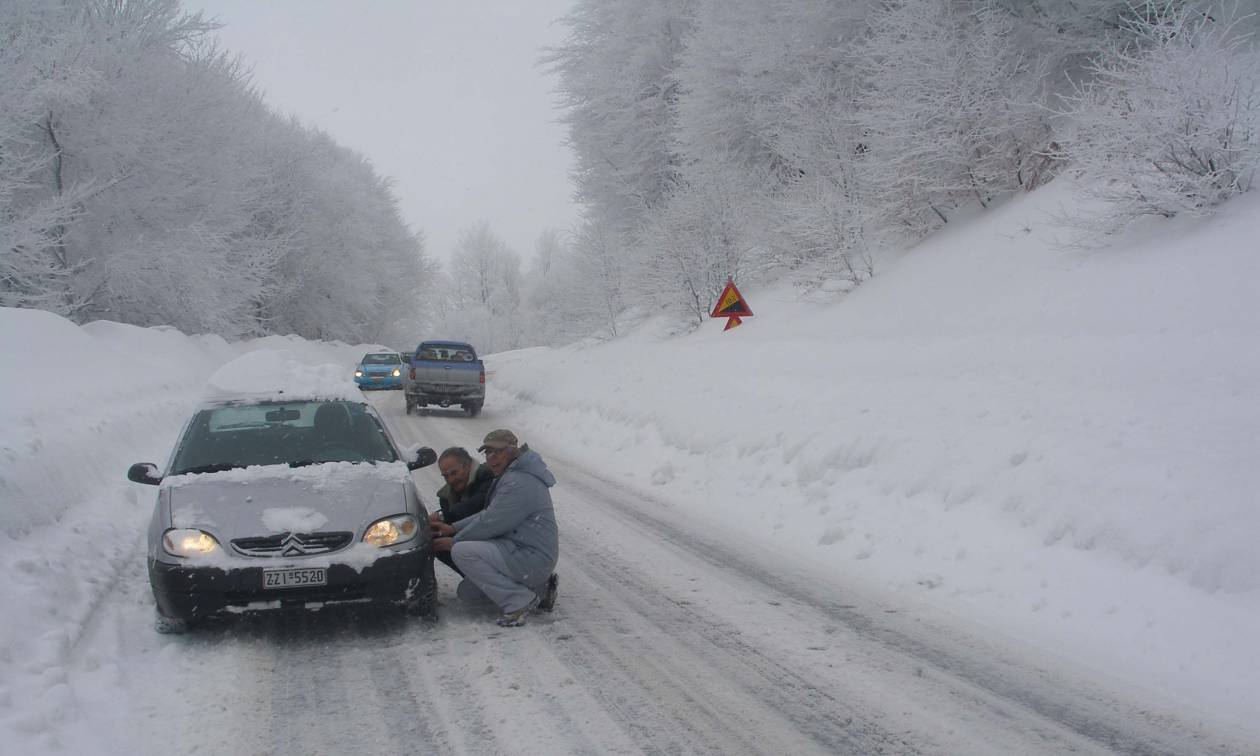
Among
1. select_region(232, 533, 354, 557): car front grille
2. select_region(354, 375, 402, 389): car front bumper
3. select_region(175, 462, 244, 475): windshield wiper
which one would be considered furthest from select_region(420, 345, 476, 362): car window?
select_region(232, 533, 354, 557): car front grille

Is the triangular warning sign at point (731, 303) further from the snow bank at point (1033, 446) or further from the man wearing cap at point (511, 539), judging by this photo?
the man wearing cap at point (511, 539)

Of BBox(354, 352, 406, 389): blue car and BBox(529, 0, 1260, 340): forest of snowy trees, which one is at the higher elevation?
BBox(529, 0, 1260, 340): forest of snowy trees

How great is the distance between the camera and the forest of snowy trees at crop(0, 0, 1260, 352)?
11758mm

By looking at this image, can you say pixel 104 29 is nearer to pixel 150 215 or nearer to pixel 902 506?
pixel 150 215

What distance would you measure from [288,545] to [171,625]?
0.91m

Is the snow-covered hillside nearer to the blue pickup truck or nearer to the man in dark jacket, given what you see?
the man in dark jacket

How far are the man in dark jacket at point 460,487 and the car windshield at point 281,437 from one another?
474 mm

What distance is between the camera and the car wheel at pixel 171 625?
509 cm

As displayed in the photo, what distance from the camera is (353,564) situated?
5.13 meters

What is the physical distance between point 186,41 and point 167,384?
10165mm

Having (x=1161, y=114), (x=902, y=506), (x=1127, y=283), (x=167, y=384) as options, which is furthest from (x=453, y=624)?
(x=167, y=384)

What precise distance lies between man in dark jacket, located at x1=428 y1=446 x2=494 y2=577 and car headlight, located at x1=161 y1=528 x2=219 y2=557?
1.57 m

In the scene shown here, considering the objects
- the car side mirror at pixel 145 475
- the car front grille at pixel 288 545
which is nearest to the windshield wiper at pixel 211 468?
the car side mirror at pixel 145 475

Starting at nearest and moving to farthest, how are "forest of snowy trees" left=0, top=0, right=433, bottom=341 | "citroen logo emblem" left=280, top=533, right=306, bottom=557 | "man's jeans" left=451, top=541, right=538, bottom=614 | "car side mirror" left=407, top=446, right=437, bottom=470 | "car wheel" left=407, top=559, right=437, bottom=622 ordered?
1. "citroen logo emblem" left=280, top=533, right=306, bottom=557
2. "car wheel" left=407, top=559, right=437, bottom=622
3. "man's jeans" left=451, top=541, right=538, bottom=614
4. "car side mirror" left=407, top=446, right=437, bottom=470
5. "forest of snowy trees" left=0, top=0, right=433, bottom=341
